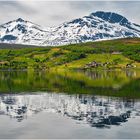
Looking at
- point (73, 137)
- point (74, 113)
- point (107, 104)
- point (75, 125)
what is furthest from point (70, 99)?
point (73, 137)

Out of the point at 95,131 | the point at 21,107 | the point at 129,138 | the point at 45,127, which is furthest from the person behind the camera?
the point at 21,107

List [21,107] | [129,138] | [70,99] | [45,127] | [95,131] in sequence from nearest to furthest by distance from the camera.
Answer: [129,138] < [95,131] < [45,127] < [21,107] < [70,99]

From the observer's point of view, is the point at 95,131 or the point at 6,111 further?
the point at 6,111

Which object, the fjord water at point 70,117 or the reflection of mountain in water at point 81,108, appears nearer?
the fjord water at point 70,117

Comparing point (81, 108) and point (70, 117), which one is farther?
point (81, 108)

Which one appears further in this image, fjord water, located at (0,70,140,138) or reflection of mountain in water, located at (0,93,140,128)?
reflection of mountain in water, located at (0,93,140,128)

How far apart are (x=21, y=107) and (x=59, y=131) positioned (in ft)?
78.0

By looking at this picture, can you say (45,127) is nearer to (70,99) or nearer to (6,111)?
(6,111)

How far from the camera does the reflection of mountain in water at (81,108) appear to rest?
61.7 meters

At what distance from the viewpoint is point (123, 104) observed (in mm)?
77812

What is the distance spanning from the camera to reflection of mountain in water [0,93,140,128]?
61.7m

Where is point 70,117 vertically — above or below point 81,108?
below

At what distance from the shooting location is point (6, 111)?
229 ft

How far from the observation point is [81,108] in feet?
242
